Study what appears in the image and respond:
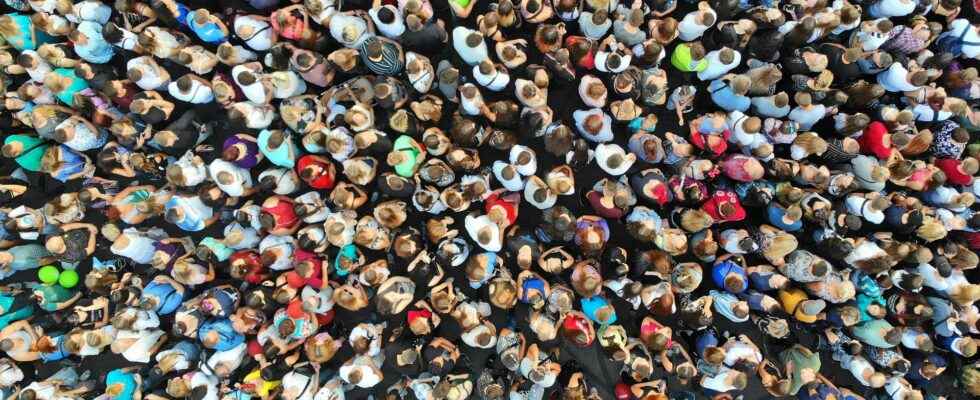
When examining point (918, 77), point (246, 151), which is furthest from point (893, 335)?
point (246, 151)

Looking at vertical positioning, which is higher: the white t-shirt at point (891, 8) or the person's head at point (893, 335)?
the white t-shirt at point (891, 8)

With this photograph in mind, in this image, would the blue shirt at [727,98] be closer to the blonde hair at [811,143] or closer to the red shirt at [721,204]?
the blonde hair at [811,143]

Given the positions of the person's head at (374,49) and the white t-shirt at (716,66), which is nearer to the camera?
the person's head at (374,49)

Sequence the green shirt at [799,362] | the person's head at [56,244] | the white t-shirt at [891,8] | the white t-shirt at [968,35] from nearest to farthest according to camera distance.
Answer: the person's head at [56,244] → the green shirt at [799,362] → the white t-shirt at [891,8] → the white t-shirt at [968,35]

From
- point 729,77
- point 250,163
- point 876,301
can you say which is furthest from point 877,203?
point 250,163

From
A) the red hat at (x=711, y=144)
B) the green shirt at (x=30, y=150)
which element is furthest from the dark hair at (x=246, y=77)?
the red hat at (x=711, y=144)

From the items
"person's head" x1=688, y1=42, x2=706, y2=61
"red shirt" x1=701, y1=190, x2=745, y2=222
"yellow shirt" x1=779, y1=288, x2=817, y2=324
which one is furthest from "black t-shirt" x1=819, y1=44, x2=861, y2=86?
"yellow shirt" x1=779, y1=288, x2=817, y2=324

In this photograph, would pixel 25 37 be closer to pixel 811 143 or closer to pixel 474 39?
pixel 474 39

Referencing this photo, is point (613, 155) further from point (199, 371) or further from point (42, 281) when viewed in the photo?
point (42, 281)
